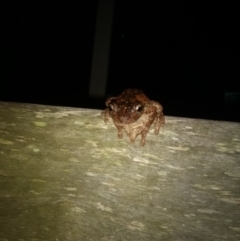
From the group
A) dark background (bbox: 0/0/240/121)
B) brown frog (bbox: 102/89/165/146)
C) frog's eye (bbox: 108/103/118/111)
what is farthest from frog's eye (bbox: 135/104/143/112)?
dark background (bbox: 0/0/240/121)

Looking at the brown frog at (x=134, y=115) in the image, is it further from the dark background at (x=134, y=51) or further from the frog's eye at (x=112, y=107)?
the dark background at (x=134, y=51)

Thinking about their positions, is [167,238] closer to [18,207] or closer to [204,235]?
[204,235]

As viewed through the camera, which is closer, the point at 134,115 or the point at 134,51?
the point at 134,115

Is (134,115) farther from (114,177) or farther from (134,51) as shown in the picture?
(134,51)

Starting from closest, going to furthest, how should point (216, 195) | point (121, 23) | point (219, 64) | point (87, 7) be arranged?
point (216, 195)
point (87, 7)
point (121, 23)
point (219, 64)

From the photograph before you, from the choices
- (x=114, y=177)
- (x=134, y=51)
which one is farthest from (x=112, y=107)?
(x=134, y=51)

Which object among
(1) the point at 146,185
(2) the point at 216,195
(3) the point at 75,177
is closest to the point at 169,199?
(1) the point at 146,185
